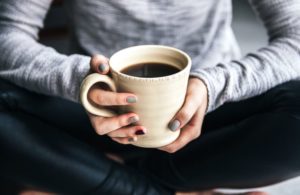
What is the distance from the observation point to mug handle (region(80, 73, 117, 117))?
1.70ft

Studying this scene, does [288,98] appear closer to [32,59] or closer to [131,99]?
[131,99]

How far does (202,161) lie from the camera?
77 cm

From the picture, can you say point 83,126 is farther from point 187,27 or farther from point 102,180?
point 187,27

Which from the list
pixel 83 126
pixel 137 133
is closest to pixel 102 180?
pixel 83 126

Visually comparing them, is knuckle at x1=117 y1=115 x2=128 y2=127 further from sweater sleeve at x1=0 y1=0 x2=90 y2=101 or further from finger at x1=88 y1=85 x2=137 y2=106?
sweater sleeve at x1=0 y1=0 x2=90 y2=101

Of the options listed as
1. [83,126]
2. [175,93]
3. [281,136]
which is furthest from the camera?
[83,126]

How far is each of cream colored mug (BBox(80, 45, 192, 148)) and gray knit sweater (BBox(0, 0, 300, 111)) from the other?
10 cm

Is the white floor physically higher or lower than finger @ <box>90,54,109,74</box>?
lower

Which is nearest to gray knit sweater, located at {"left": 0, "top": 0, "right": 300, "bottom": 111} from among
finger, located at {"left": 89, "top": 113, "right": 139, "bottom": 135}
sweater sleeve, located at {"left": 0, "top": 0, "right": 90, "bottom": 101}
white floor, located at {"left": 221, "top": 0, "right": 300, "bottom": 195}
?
sweater sleeve, located at {"left": 0, "top": 0, "right": 90, "bottom": 101}

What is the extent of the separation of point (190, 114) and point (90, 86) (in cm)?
14

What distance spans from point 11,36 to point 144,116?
13.1 inches

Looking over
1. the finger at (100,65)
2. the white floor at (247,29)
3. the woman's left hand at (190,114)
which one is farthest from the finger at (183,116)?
the white floor at (247,29)

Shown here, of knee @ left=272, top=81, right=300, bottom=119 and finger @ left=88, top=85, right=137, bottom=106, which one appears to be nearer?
finger @ left=88, top=85, right=137, bottom=106

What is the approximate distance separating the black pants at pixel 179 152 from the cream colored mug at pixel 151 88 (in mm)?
182
